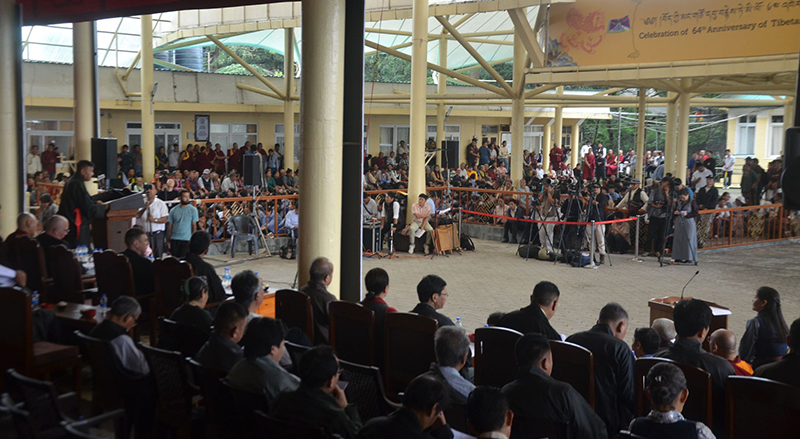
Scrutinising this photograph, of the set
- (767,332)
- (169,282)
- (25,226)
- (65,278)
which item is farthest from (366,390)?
(25,226)

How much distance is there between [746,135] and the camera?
108ft

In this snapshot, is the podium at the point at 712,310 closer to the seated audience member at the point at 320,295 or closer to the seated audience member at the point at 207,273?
the seated audience member at the point at 320,295

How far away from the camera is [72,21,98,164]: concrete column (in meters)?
11.3

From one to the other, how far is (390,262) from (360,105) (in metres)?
6.41

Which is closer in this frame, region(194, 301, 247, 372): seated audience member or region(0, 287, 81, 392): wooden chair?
region(194, 301, 247, 372): seated audience member

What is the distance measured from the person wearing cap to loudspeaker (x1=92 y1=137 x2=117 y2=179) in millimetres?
676

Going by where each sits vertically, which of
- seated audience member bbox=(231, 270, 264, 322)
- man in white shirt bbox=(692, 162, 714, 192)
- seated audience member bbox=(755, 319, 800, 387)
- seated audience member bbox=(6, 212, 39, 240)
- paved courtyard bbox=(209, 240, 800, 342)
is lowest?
paved courtyard bbox=(209, 240, 800, 342)

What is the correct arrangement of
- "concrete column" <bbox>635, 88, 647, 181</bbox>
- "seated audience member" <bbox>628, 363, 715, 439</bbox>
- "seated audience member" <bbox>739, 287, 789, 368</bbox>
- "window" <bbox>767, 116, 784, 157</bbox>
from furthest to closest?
"window" <bbox>767, 116, 784, 157</bbox> < "concrete column" <bbox>635, 88, 647, 181</bbox> < "seated audience member" <bbox>739, 287, 789, 368</bbox> < "seated audience member" <bbox>628, 363, 715, 439</bbox>

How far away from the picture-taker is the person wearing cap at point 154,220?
10.8 meters

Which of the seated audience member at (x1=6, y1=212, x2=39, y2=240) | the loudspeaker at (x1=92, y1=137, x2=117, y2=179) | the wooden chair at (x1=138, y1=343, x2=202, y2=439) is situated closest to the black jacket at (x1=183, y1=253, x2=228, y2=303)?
the wooden chair at (x1=138, y1=343, x2=202, y2=439)

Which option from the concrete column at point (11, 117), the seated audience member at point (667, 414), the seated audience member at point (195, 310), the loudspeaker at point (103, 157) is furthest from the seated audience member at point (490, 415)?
the loudspeaker at point (103, 157)

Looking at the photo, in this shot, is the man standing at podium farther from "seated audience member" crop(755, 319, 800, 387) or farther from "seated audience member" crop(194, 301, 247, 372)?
"seated audience member" crop(755, 319, 800, 387)

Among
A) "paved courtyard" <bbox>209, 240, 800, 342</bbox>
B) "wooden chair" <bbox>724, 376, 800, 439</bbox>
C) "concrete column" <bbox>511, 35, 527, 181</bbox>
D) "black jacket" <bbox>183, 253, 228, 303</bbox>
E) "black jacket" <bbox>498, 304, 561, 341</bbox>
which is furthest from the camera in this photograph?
"concrete column" <bbox>511, 35, 527, 181</bbox>

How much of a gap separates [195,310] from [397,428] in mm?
2407
